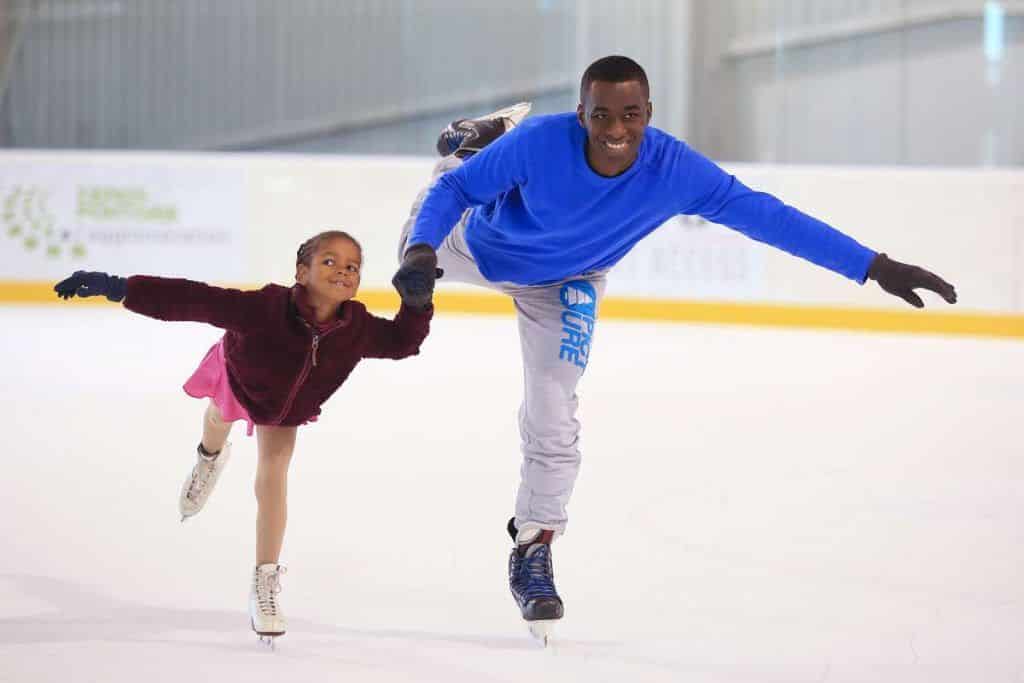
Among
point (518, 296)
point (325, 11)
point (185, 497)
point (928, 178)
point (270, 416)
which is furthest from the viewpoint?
point (325, 11)

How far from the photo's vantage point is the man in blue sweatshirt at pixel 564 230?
283cm

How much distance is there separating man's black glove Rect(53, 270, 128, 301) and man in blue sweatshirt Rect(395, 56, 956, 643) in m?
0.51

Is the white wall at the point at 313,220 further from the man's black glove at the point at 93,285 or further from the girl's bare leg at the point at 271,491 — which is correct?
the man's black glove at the point at 93,285

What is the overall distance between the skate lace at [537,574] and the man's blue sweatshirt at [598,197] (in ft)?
2.08

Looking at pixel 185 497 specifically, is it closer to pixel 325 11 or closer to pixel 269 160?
pixel 269 160

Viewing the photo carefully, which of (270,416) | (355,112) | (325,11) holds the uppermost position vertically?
(325,11)

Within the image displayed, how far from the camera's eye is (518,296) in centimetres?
325

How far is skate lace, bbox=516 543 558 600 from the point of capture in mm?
2957

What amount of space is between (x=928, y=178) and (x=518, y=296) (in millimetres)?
5984

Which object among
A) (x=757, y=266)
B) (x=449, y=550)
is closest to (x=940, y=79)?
(x=757, y=266)

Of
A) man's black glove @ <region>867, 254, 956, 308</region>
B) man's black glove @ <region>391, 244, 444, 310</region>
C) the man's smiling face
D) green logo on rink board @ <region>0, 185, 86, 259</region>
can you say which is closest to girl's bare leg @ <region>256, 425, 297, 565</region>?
man's black glove @ <region>391, 244, 444, 310</region>

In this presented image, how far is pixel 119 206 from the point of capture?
924 centimetres

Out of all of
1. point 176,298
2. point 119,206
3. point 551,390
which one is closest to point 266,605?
point 176,298

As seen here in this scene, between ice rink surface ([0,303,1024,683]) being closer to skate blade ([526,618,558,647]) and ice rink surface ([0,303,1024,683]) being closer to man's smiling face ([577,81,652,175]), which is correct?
skate blade ([526,618,558,647])
